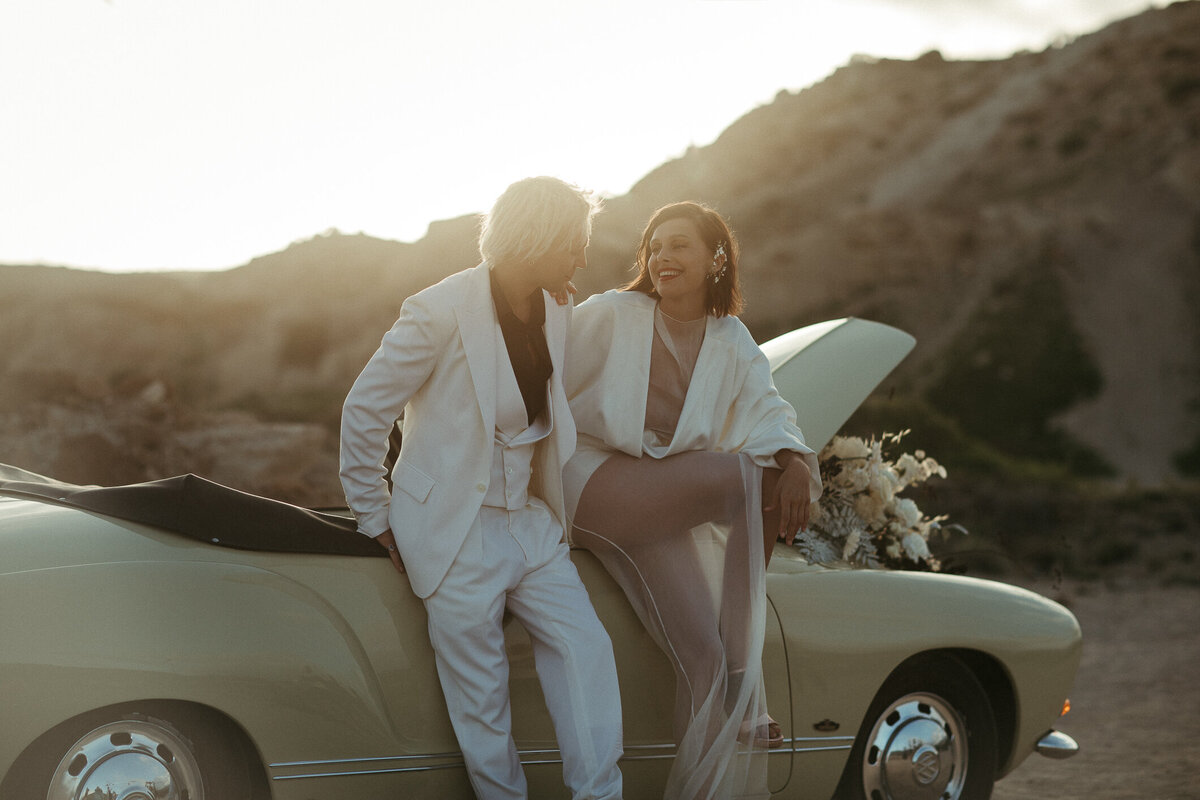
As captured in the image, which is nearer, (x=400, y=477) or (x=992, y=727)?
(x=400, y=477)

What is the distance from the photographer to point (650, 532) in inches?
142

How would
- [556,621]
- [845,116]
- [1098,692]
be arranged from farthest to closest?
[845,116] → [1098,692] → [556,621]

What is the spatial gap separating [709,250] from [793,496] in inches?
37.6

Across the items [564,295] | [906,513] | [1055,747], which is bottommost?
[1055,747]

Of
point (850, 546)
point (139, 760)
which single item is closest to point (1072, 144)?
point (850, 546)

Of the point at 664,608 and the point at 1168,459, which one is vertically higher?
the point at 664,608

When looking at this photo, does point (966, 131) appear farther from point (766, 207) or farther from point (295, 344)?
point (295, 344)

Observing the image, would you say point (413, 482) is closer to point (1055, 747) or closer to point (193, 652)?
point (193, 652)

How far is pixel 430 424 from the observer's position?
337 centimetres

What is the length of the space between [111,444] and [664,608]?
8.36 m

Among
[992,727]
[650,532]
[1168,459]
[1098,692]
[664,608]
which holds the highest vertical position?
[650,532]

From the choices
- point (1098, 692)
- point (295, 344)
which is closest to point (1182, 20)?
point (295, 344)

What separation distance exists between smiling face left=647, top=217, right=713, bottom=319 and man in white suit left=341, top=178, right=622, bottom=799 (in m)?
0.54

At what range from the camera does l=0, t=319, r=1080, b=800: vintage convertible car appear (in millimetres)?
2820
